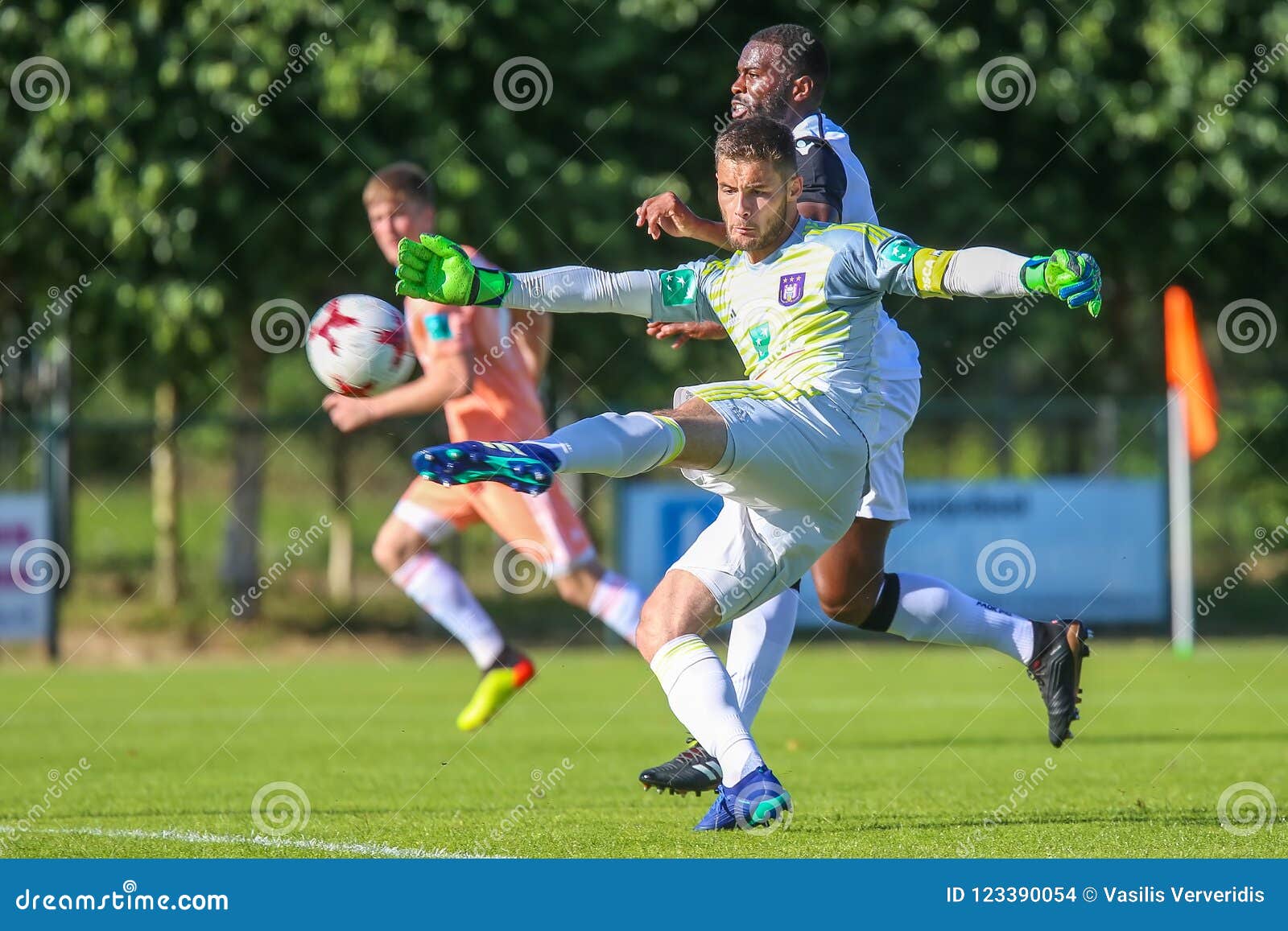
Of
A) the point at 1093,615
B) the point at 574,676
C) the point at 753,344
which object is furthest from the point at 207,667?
the point at 753,344

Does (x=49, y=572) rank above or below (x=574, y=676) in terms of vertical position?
below

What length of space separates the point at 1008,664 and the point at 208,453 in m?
13.7

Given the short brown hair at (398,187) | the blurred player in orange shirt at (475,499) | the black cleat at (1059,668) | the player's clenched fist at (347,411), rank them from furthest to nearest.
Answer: the blurred player in orange shirt at (475,499), the short brown hair at (398,187), the player's clenched fist at (347,411), the black cleat at (1059,668)

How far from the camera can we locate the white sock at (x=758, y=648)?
5.80 meters

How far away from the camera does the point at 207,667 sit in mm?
15039

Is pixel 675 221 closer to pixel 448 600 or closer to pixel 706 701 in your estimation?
pixel 706 701

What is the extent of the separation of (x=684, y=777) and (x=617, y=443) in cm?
142

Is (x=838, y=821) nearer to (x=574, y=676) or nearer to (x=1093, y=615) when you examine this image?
(x=574, y=676)

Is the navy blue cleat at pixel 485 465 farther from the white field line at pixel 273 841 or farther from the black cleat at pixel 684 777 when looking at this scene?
the black cleat at pixel 684 777

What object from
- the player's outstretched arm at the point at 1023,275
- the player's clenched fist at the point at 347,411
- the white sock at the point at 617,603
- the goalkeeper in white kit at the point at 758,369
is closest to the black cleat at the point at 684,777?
the goalkeeper in white kit at the point at 758,369

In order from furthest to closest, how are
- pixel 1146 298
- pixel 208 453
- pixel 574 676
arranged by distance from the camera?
pixel 208 453, pixel 1146 298, pixel 574 676

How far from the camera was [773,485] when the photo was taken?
15.3 ft
